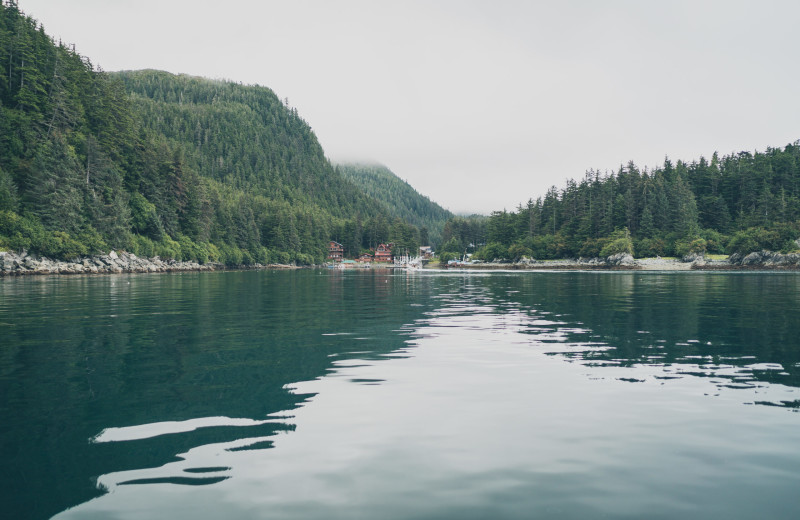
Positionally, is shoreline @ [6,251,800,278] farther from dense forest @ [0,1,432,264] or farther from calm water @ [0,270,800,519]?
calm water @ [0,270,800,519]

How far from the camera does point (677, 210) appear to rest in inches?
6230

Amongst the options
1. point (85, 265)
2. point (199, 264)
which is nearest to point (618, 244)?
point (199, 264)

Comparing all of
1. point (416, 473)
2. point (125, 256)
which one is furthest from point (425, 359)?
point (125, 256)

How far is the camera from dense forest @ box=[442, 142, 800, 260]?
5842 inches

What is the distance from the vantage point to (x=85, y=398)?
1066 centimetres

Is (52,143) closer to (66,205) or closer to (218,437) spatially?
(66,205)

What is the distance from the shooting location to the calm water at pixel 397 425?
6184 millimetres

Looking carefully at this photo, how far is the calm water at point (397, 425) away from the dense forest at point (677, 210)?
14219 cm

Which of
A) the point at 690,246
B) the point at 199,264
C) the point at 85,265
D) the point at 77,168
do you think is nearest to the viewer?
the point at 85,265

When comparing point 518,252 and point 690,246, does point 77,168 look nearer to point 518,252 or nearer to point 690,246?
point 518,252

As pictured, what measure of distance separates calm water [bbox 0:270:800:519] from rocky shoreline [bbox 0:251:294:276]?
67.5 metres

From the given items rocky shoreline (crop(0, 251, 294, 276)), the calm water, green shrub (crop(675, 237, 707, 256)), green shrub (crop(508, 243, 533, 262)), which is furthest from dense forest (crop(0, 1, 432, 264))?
green shrub (crop(675, 237, 707, 256))

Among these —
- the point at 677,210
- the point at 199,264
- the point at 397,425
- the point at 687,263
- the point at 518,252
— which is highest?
the point at 677,210

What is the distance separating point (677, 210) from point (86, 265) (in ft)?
529
